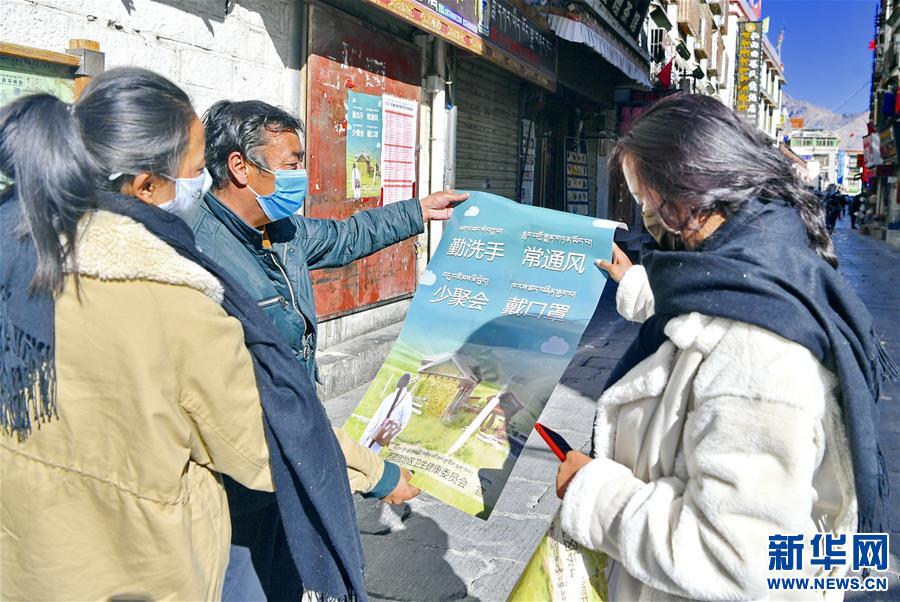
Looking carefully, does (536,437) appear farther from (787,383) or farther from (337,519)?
(787,383)

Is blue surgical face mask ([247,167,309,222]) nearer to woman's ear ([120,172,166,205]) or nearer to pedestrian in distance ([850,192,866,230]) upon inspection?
woman's ear ([120,172,166,205])

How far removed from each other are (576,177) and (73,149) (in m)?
13.7

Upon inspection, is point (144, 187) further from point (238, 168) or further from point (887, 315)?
point (887, 315)

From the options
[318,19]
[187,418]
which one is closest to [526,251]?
[187,418]

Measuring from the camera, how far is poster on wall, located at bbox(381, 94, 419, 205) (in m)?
6.89

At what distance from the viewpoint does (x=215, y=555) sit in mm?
1567

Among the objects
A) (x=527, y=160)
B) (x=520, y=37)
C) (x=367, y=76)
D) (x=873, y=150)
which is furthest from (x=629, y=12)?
(x=873, y=150)

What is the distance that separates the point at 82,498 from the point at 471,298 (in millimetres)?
1184

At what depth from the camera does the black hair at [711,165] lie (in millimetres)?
1485

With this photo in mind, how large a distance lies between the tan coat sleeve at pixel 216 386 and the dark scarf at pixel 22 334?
209 millimetres

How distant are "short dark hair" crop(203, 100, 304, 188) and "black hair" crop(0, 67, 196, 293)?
0.86 meters

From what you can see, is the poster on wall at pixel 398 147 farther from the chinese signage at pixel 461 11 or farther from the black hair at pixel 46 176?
the black hair at pixel 46 176

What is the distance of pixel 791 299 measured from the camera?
1.35 m

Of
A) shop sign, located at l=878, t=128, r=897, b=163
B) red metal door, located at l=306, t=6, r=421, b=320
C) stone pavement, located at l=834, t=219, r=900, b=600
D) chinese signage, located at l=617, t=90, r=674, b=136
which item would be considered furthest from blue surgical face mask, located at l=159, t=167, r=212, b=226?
shop sign, located at l=878, t=128, r=897, b=163
